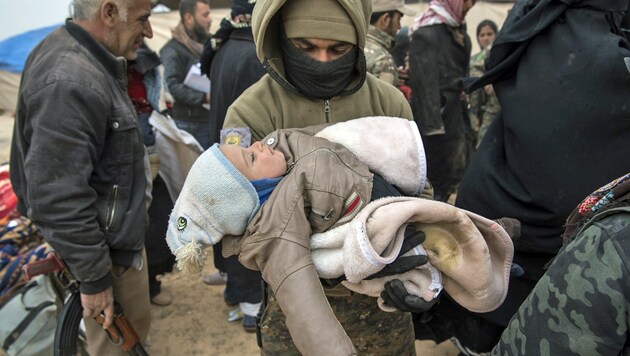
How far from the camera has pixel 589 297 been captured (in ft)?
3.26

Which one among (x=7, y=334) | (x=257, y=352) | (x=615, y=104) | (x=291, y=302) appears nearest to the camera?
(x=291, y=302)

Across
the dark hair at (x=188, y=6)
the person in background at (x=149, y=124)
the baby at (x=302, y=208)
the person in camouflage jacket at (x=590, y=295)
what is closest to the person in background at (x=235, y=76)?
the person in background at (x=149, y=124)

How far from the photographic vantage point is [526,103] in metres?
2.02

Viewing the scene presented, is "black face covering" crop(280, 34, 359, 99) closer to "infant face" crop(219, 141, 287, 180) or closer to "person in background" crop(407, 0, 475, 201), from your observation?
"infant face" crop(219, 141, 287, 180)

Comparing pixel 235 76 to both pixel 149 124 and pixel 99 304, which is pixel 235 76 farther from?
pixel 99 304

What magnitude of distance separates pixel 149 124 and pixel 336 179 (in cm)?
215

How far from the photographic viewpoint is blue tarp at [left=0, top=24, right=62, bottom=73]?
10562 millimetres

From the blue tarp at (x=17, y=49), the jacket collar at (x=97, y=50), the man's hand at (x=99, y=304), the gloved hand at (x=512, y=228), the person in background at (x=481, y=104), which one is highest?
the jacket collar at (x=97, y=50)

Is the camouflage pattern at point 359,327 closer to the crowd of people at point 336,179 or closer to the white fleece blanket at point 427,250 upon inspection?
the crowd of people at point 336,179

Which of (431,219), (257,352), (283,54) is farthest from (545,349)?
(257,352)

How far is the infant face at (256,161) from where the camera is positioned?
152cm

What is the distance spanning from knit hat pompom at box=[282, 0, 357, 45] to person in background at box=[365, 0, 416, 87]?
1575 mm

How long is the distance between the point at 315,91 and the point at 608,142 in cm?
107

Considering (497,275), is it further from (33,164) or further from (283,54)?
(33,164)
